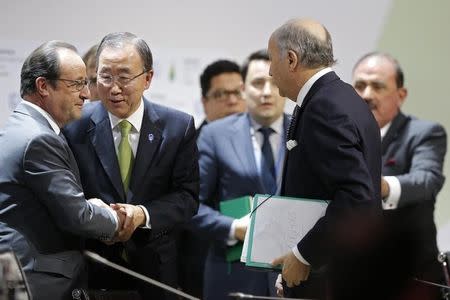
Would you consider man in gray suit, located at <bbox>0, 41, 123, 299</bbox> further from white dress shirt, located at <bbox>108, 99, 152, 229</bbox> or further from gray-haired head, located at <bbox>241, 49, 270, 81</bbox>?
gray-haired head, located at <bbox>241, 49, 270, 81</bbox>

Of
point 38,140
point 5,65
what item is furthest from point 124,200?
point 5,65

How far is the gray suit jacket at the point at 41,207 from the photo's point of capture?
3.53m

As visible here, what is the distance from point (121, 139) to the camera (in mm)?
4043

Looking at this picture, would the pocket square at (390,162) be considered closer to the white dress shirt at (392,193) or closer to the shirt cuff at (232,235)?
the white dress shirt at (392,193)

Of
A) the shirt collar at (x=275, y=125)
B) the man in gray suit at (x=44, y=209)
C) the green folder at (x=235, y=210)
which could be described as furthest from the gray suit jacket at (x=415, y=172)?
the man in gray suit at (x=44, y=209)

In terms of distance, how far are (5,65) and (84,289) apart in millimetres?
2687

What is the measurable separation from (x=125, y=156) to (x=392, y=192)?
1.48 metres

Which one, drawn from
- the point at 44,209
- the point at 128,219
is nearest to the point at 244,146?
the point at 128,219

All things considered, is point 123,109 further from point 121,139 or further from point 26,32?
point 26,32

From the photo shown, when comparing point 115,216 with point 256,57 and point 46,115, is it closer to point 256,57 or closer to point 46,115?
point 46,115

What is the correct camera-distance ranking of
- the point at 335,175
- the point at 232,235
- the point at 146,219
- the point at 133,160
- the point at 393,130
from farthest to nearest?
the point at 393,130, the point at 232,235, the point at 133,160, the point at 146,219, the point at 335,175

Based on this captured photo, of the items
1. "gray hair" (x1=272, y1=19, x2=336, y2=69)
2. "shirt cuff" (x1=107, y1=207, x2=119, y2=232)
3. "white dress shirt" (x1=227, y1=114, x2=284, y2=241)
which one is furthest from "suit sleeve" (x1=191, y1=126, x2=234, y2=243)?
"gray hair" (x1=272, y1=19, x2=336, y2=69)

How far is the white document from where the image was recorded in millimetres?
3596

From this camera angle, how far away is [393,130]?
508cm
